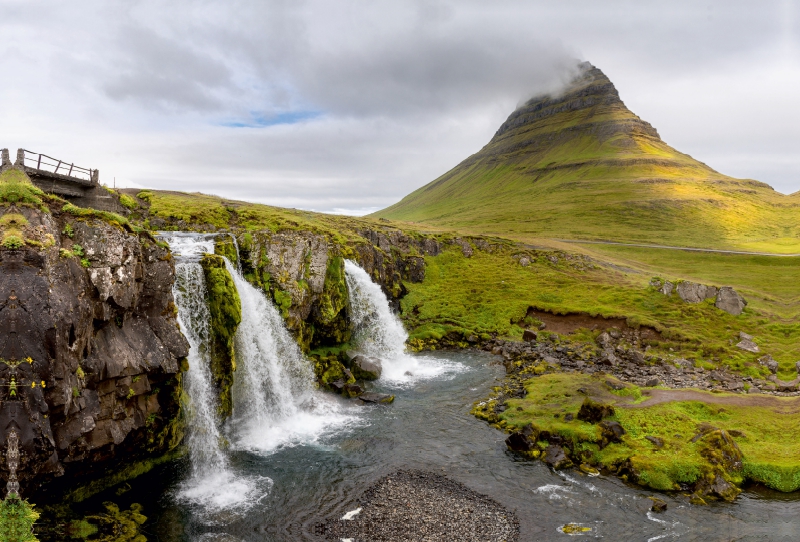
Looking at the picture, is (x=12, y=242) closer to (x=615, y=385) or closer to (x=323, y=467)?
(x=323, y=467)

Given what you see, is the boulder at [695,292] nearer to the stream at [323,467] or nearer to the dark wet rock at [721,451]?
the stream at [323,467]

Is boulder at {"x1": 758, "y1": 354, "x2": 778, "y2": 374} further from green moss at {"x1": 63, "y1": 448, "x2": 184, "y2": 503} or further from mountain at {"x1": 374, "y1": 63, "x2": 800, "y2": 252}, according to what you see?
mountain at {"x1": 374, "y1": 63, "x2": 800, "y2": 252}

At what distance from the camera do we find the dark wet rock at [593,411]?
3297 cm

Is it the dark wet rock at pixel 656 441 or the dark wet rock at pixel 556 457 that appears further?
the dark wet rock at pixel 656 441

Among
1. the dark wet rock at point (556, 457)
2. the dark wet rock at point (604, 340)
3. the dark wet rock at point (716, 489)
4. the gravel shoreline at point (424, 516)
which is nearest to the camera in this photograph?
the gravel shoreline at point (424, 516)

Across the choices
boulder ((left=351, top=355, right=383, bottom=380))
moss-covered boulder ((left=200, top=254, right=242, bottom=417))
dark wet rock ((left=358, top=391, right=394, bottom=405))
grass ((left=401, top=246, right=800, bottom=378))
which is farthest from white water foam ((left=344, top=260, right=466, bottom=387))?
moss-covered boulder ((left=200, top=254, right=242, bottom=417))

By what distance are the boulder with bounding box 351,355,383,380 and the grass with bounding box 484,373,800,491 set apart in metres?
13.2

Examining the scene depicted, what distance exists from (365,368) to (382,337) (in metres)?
8.81

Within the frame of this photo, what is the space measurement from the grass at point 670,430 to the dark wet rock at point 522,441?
1396mm

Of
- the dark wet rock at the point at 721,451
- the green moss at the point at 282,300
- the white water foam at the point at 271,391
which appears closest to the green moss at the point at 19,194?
the white water foam at the point at 271,391

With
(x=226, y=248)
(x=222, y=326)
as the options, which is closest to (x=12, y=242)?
Result: (x=222, y=326)

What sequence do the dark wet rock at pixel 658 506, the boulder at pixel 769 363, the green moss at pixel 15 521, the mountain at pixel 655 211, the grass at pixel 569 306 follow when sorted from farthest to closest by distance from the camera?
the mountain at pixel 655 211 < the grass at pixel 569 306 < the boulder at pixel 769 363 < the dark wet rock at pixel 658 506 < the green moss at pixel 15 521

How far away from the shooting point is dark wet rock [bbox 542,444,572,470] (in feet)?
94.6

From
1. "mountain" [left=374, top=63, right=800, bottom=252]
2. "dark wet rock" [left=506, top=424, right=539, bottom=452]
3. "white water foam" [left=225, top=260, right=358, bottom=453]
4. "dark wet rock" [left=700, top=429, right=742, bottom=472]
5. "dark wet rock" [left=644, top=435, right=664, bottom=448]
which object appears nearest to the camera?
"dark wet rock" [left=700, top=429, right=742, bottom=472]
